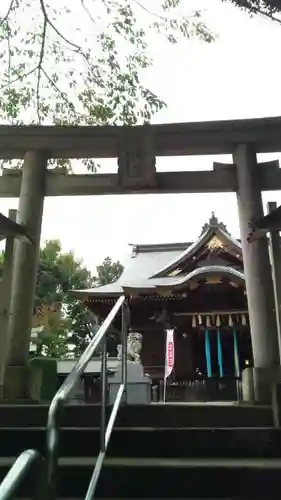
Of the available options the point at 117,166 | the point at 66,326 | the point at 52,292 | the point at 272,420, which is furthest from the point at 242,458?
the point at 52,292

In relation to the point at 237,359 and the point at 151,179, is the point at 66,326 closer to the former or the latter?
the point at 237,359

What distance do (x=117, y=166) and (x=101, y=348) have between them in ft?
10.4

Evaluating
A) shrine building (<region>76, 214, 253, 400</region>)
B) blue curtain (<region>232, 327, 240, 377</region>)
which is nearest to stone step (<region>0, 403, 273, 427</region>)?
shrine building (<region>76, 214, 253, 400</region>)

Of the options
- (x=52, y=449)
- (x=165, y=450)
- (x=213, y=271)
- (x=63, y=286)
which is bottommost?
(x=165, y=450)

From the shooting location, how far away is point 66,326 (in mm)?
24938

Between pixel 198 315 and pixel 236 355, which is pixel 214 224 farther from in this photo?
pixel 236 355

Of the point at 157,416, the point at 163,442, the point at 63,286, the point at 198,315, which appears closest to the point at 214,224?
the point at 198,315

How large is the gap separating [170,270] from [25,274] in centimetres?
780

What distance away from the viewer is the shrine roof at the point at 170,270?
10.7 m

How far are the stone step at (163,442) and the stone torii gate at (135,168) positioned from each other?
201 cm

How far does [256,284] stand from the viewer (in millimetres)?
4746

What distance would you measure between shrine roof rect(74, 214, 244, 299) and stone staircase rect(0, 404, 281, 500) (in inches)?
287

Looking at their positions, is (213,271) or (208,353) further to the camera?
(208,353)

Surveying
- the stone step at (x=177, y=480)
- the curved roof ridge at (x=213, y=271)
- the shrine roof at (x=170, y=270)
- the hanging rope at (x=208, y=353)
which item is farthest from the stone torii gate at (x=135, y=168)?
the hanging rope at (x=208, y=353)
